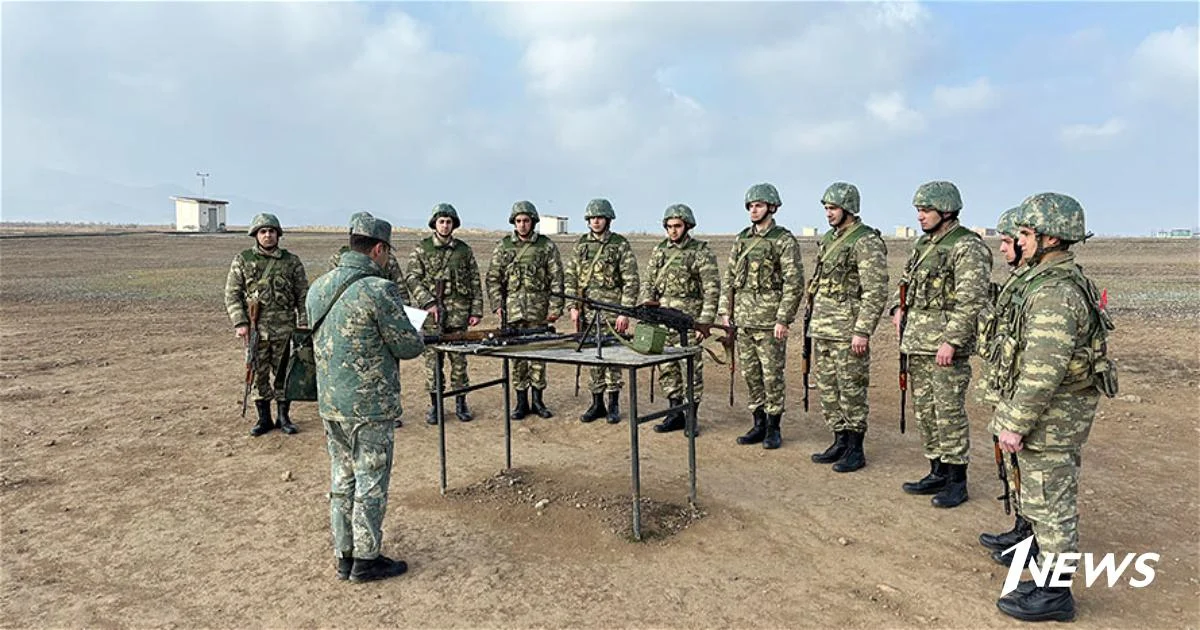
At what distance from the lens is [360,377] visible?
14.9 feet

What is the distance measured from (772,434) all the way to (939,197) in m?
2.89

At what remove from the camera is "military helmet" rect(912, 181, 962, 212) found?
601 centimetres

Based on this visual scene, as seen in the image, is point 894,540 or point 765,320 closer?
point 894,540

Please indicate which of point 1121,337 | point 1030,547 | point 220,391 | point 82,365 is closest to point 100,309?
point 82,365

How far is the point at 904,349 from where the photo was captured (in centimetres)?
624

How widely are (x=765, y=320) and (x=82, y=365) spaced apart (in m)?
10.5

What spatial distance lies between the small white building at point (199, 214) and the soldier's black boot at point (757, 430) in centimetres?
6797

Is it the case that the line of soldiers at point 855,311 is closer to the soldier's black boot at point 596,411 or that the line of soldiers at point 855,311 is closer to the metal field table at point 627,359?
the soldier's black boot at point 596,411

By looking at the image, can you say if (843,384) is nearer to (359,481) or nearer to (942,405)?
(942,405)

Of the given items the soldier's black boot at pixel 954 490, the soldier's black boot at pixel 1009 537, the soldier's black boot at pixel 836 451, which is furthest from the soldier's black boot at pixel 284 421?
the soldier's black boot at pixel 1009 537

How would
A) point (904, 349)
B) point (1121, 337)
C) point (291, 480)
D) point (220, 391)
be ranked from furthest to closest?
point (1121, 337) → point (220, 391) → point (291, 480) → point (904, 349)

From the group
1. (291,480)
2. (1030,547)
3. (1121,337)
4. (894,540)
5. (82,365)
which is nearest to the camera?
(1030,547)

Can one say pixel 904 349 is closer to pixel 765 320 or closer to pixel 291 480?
pixel 765 320

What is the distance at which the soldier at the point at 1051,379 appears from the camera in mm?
4027
